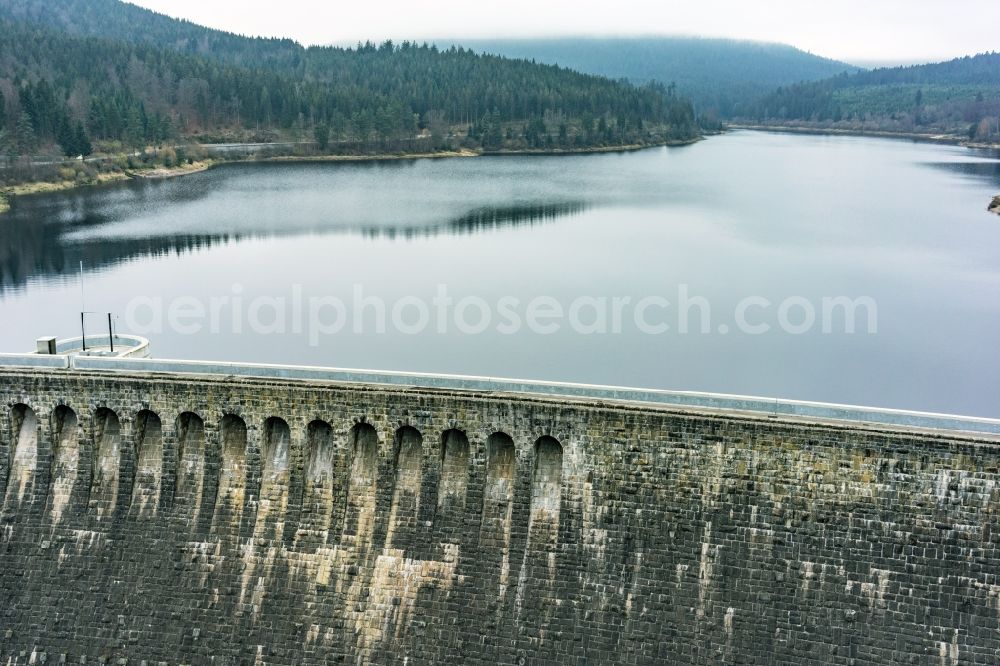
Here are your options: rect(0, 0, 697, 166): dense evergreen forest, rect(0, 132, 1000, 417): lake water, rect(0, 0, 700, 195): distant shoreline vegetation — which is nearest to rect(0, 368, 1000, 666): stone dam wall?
rect(0, 132, 1000, 417): lake water

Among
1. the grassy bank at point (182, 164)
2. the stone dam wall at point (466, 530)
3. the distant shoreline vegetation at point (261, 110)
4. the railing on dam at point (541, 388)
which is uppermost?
the distant shoreline vegetation at point (261, 110)

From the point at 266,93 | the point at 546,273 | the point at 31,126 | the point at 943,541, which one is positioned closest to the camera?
the point at 943,541

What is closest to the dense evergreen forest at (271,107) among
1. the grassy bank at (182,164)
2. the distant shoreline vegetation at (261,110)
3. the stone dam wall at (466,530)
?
the distant shoreline vegetation at (261,110)

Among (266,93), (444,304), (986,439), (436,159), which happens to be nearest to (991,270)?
(444,304)

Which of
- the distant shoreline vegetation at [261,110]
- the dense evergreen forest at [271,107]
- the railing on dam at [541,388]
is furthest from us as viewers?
the dense evergreen forest at [271,107]

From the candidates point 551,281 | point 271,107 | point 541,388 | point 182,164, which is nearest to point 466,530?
point 541,388

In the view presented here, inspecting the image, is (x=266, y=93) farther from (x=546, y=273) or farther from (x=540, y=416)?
(x=540, y=416)

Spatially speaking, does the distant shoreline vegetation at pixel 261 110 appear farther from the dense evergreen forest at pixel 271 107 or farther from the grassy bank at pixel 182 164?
the grassy bank at pixel 182 164
